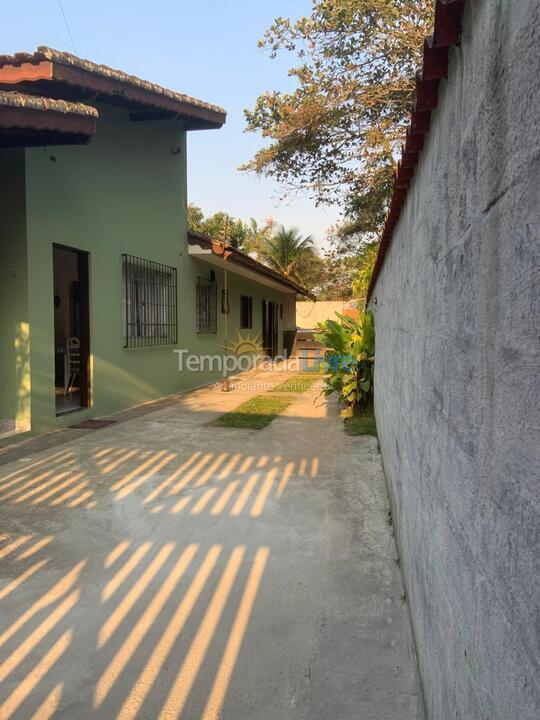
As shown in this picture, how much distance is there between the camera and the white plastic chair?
8.16 meters

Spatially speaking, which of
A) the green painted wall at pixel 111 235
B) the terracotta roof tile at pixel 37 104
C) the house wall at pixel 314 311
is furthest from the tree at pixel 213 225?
the terracotta roof tile at pixel 37 104

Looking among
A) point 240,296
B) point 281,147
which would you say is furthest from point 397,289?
point 240,296

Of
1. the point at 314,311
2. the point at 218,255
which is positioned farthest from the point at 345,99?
the point at 314,311

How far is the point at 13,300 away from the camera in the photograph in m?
6.03

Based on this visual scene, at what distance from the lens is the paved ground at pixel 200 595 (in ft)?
6.28

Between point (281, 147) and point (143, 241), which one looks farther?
point (281, 147)

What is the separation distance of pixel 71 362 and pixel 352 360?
4.70 metres

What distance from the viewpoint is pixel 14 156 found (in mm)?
5879

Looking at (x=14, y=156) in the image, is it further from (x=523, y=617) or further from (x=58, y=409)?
(x=523, y=617)

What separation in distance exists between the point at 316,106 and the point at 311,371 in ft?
25.1

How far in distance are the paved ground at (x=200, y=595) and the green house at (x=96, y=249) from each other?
193 cm

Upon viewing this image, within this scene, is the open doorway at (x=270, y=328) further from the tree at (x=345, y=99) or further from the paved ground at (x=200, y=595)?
the paved ground at (x=200, y=595)

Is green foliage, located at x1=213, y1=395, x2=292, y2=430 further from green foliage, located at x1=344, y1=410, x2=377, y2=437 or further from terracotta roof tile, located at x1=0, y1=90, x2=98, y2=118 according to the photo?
terracotta roof tile, located at x1=0, y1=90, x2=98, y2=118

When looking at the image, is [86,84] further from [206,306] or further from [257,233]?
[257,233]
